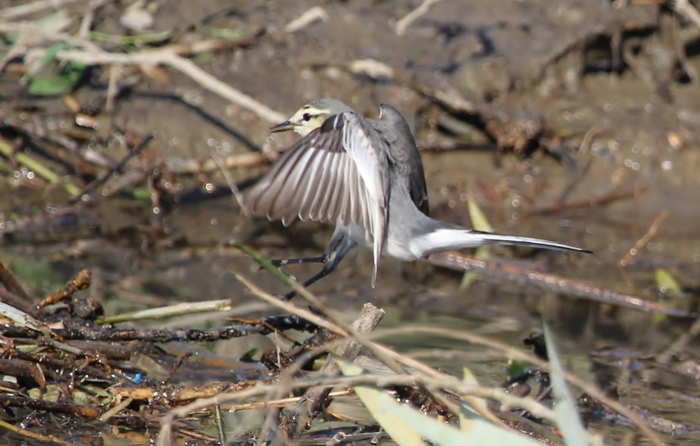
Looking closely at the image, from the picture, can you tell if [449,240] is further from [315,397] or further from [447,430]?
[447,430]

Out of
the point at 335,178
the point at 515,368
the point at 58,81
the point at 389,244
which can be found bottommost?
the point at 515,368

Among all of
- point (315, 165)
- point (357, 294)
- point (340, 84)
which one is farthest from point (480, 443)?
point (340, 84)

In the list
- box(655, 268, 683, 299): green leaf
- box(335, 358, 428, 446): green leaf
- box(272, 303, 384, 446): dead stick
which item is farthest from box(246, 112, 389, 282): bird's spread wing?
box(655, 268, 683, 299): green leaf

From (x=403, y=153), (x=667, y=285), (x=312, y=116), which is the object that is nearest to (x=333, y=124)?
(x=403, y=153)

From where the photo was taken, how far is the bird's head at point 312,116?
567 cm

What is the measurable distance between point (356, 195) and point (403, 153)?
2.13ft

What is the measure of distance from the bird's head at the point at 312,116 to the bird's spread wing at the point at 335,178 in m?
0.94

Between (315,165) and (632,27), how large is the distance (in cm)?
532

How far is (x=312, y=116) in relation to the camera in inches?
226

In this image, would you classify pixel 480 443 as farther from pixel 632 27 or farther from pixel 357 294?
pixel 632 27

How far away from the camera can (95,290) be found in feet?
21.6

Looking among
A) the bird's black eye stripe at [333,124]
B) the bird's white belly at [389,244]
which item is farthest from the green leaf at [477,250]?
the bird's black eye stripe at [333,124]

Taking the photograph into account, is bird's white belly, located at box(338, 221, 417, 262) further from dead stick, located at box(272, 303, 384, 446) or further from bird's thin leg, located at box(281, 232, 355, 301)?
dead stick, located at box(272, 303, 384, 446)

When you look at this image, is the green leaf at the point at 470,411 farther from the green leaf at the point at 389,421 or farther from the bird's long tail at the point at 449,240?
the bird's long tail at the point at 449,240
